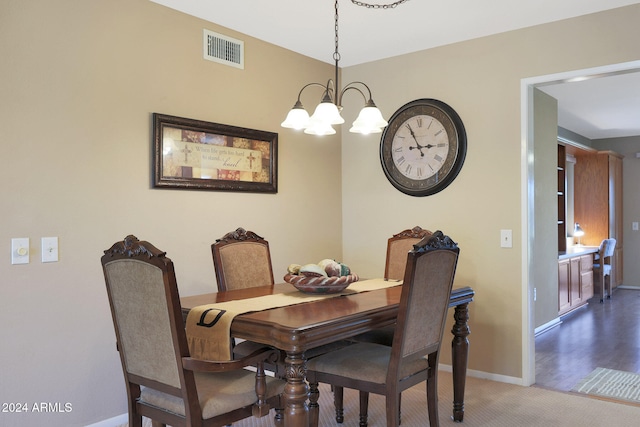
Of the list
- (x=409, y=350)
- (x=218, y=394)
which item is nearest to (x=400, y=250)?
(x=409, y=350)

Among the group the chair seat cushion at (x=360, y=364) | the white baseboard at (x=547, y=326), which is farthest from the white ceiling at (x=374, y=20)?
the white baseboard at (x=547, y=326)

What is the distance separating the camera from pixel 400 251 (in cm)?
356

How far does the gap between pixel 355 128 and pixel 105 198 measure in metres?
1.45

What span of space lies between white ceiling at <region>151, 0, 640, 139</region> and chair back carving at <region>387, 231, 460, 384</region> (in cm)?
170

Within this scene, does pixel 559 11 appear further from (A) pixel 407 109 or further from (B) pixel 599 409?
(B) pixel 599 409

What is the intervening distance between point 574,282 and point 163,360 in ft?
19.1

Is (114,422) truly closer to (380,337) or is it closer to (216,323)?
(216,323)

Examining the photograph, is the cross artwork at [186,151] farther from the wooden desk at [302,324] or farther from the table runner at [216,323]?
the table runner at [216,323]

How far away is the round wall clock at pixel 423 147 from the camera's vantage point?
13.2 ft

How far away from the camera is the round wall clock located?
Result: 403cm

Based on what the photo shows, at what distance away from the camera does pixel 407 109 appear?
4273 mm

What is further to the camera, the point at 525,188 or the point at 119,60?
the point at 525,188

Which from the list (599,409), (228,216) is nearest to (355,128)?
(228,216)

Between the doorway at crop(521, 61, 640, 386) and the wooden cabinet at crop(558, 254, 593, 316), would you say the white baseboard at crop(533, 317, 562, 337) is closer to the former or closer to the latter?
the wooden cabinet at crop(558, 254, 593, 316)
